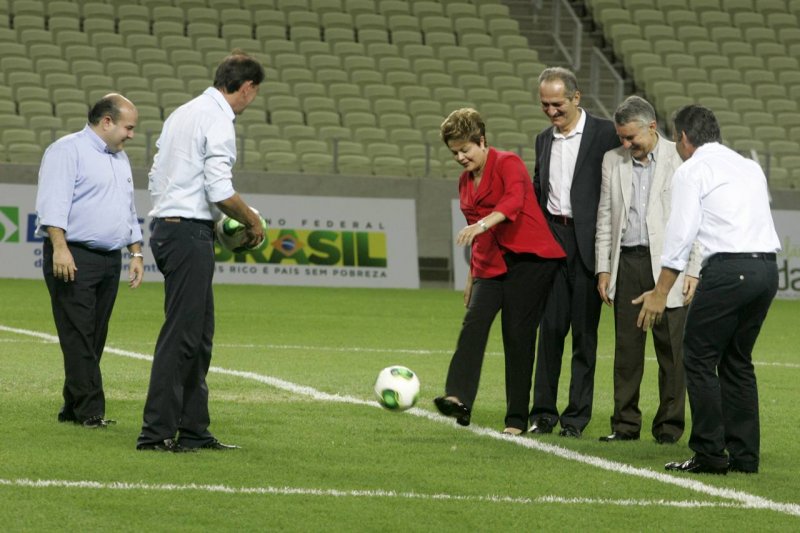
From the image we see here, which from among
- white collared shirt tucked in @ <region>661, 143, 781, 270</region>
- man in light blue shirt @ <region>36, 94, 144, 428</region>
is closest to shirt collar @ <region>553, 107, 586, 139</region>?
white collared shirt tucked in @ <region>661, 143, 781, 270</region>

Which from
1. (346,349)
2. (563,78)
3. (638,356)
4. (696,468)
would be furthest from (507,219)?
(346,349)

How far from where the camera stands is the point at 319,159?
2336 cm

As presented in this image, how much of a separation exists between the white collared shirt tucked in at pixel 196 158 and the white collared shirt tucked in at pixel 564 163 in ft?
7.36

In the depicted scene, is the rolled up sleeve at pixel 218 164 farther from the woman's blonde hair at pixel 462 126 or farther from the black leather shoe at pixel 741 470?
the black leather shoe at pixel 741 470

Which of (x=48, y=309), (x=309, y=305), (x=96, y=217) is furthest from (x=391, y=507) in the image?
(x=309, y=305)

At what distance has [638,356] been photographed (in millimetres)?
8602

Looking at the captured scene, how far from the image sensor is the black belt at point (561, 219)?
28.1 feet

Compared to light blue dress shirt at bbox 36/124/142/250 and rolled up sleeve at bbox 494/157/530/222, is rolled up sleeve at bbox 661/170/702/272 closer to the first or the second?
rolled up sleeve at bbox 494/157/530/222

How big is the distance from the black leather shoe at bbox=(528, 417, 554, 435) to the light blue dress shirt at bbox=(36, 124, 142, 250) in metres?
2.71

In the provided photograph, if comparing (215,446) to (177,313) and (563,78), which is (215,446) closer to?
(177,313)

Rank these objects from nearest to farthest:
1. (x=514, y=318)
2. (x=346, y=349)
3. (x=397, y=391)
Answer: (x=397, y=391), (x=514, y=318), (x=346, y=349)

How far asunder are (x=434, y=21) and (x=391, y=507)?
22.1 meters

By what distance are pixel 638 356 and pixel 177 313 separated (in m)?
2.93

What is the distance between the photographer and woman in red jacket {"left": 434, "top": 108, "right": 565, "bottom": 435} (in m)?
8.18
